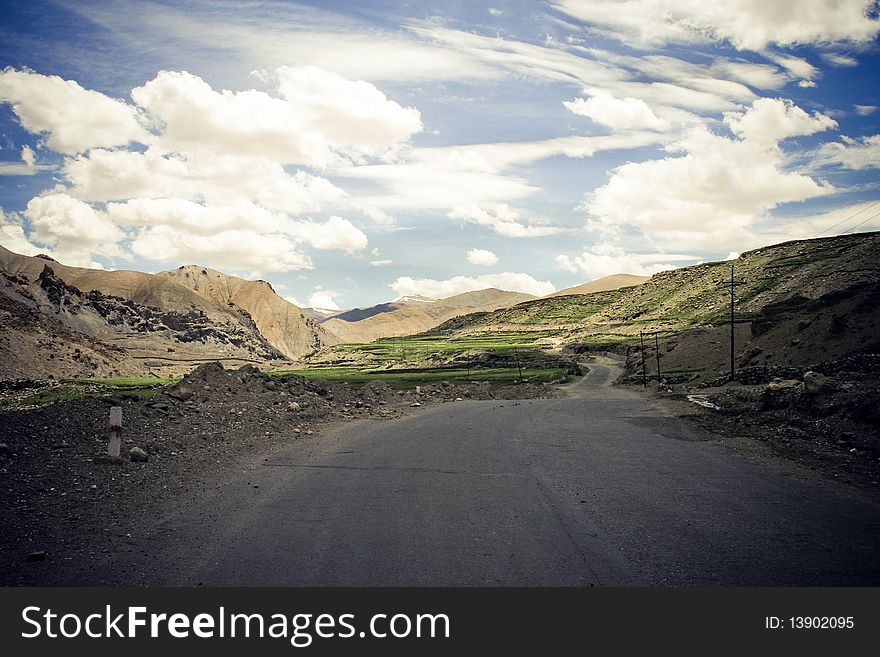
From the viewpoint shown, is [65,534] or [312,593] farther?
[65,534]

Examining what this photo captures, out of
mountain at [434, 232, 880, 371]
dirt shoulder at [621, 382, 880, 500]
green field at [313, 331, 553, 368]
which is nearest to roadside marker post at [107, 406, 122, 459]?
dirt shoulder at [621, 382, 880, 500]

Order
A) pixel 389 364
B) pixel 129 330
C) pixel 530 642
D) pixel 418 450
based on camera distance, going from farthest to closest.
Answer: pixel 129 330
pixel 389 364
pixel 418 450
pixel 530 642

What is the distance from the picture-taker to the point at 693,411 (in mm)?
26172

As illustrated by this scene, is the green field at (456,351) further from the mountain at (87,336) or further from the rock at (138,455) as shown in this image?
the rock at (138,455)

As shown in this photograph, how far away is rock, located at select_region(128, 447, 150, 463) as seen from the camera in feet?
40.3

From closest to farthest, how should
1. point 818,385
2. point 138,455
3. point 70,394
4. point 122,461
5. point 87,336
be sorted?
point 122,461 → point 138,455 → point 818,385 → point 70,394 → point 87,336

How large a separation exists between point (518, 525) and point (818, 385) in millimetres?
15456

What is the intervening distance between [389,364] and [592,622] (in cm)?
11594

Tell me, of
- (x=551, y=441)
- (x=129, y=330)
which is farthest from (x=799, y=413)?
(x=129, y=330)

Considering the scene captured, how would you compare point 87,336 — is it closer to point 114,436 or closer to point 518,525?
point 114,436

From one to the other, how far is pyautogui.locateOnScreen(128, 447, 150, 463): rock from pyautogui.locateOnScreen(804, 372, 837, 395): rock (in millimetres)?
19436

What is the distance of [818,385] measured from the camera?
18.8m

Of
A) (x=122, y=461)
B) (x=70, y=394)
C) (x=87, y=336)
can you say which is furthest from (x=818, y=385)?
(x=87, y=336)

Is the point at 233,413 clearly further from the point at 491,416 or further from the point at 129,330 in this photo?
the point at 129,330
